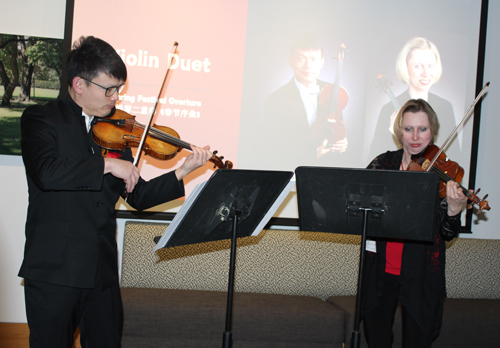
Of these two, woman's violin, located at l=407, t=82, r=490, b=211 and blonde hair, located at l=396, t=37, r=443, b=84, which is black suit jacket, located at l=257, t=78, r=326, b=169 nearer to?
blonde hair, located at l=396, t=37, r=443, b=84

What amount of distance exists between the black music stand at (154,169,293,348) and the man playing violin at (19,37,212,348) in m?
0.22

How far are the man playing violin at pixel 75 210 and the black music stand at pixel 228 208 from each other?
0.22 metres

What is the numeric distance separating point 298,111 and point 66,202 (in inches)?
77.6

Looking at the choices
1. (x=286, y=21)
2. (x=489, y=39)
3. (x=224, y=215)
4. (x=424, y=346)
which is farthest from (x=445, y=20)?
(x=224, y=215)

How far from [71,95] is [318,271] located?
1.97 meters

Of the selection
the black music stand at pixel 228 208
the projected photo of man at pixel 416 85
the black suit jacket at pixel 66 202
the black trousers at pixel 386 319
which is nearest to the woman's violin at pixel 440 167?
the black trousers at pixel 386 319

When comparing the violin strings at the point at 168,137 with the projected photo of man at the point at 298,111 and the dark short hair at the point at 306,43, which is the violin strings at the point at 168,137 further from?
the dark short hair at the point at 306,43

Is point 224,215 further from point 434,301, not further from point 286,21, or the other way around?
point 286,21

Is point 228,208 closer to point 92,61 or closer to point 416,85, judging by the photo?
point 92,61

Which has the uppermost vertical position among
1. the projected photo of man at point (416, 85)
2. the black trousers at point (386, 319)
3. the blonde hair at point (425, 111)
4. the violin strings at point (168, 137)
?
the projected photo of man at point (416, 85)

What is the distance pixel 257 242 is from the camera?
2.81m

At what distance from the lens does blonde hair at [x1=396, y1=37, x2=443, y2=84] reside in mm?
3137

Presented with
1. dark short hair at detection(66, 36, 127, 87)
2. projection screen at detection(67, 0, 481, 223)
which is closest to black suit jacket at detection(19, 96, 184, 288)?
dark short hair at detection(66, 36, 127, 87)

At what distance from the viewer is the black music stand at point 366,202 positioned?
144 cm
